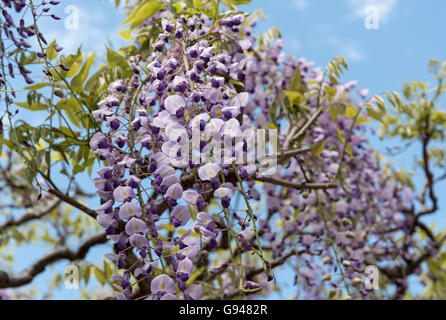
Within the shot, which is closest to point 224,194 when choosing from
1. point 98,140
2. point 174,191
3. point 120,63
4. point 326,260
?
point 174,191

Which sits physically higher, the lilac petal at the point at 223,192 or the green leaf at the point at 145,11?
the green leaf at the point at 145,11

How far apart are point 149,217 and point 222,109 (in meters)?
0.28

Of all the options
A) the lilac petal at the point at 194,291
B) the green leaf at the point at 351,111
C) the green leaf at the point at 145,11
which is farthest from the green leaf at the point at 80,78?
the green leaf at the point at 351,111

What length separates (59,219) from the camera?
13.3 ft

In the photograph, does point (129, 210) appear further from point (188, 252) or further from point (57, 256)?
point (57, 256)

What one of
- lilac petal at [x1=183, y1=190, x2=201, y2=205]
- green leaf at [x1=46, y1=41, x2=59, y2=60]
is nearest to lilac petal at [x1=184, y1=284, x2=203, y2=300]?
lilac petal at [x1=183, y1=190, x2=201, y2=205]

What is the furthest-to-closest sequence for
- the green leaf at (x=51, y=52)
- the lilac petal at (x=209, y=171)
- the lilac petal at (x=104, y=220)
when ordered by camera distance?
the green leaf at (x=51, y=52) < the lilac petal at (x=104, y=220) < the lilac petal at (x=209, y=171)

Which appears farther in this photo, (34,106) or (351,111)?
(351,111)

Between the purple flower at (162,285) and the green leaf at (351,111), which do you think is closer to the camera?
the purple flower at (162,285)

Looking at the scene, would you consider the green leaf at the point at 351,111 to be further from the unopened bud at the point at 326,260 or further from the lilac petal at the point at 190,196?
the lilac petal at the point at 190,196

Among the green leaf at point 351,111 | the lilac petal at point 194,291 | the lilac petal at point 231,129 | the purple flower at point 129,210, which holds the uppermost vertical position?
the green leaf at point 351,111

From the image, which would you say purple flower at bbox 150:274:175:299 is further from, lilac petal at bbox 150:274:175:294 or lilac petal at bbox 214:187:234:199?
lilac petal at bbox 214:187:234:199

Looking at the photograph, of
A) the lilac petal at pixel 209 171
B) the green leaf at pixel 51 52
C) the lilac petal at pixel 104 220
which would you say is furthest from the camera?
the green leaf at pixel 51 52
